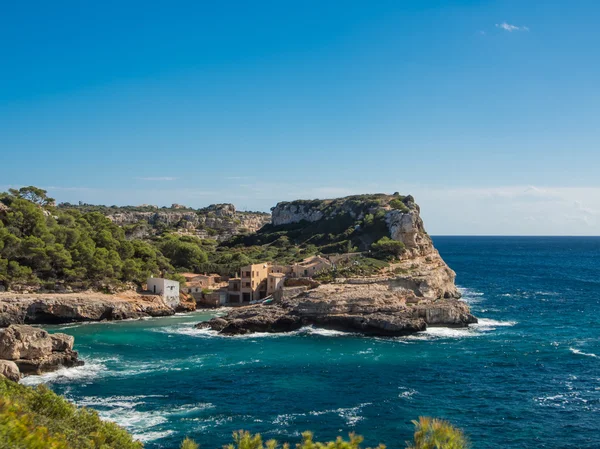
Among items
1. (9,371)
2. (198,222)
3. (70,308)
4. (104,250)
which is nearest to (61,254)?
(104,250)

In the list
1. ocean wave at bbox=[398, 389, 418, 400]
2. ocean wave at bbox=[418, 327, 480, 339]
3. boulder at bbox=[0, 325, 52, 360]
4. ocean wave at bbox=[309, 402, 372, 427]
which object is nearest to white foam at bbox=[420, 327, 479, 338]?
ocean wave at bbox=[418, 327, 480, 339]

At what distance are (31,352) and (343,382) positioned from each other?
76.9 feet

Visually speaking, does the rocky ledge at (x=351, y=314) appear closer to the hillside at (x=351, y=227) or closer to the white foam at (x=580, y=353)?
the white foam at (x=580, y=353)

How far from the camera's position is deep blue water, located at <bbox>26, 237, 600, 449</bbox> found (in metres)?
29.3

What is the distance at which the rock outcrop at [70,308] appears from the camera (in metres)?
57.2

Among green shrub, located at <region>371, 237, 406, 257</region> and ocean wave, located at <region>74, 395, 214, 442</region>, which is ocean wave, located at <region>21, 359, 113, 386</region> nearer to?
ocean wave, located at <region>74, 395, 214, 442</region>

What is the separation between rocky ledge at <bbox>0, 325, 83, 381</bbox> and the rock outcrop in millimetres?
17098

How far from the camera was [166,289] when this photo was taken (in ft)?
225

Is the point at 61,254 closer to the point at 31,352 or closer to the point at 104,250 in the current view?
the point at 104,250

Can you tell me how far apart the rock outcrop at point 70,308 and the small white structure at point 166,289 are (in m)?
2.20

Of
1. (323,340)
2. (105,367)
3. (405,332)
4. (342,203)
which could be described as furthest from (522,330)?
(342,203)

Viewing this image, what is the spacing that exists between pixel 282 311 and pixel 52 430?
42.9 m

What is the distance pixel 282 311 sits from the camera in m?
59.1

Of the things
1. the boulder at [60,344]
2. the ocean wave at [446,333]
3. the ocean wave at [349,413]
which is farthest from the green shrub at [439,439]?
the ocean wave at [446,333]
